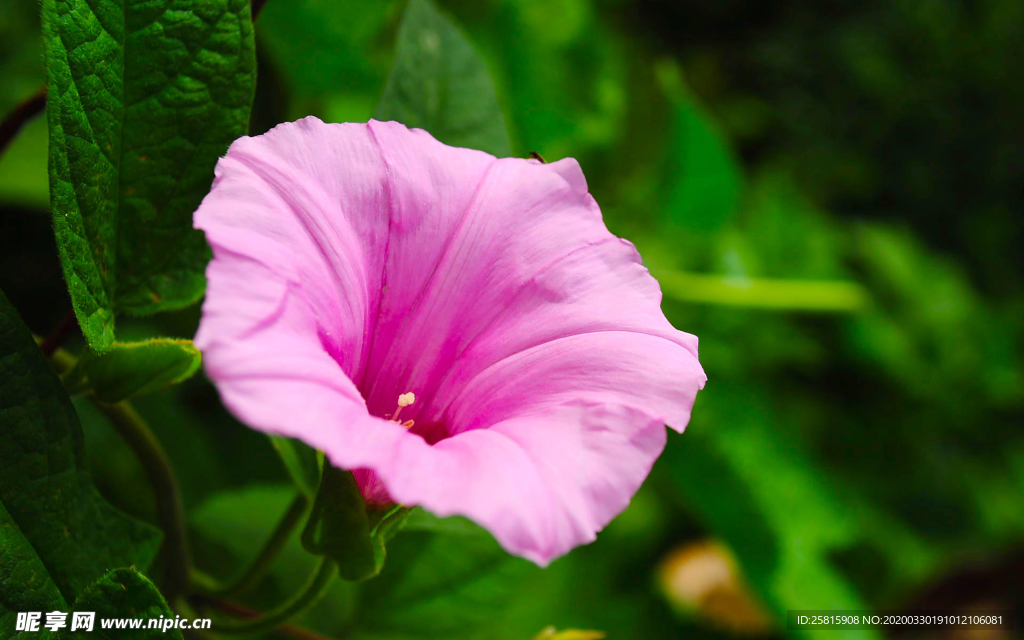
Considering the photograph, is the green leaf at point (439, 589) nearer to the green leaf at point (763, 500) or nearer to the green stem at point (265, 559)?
the green stem at point (265, 559)

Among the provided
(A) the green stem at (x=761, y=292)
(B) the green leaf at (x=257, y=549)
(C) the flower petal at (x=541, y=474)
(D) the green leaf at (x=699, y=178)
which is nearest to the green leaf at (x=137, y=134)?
(C) the flower petal at (x=541, y=474)

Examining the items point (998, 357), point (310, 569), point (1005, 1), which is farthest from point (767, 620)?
point (1005, 1)

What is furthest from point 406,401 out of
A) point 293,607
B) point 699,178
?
point 699,178

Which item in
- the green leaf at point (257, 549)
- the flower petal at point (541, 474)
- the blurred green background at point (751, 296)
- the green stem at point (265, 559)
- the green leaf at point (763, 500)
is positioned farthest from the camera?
the green leaf at point (763, 500)

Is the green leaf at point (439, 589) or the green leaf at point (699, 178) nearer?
the green leaf at point (439, 589)

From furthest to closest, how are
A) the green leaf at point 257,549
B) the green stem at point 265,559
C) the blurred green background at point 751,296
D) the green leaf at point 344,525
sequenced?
1. the blurred green background at point 751,296
2. the green leaf at point 257,549
3. the green stem at point 265,559
4. the green leaf at point 344,525

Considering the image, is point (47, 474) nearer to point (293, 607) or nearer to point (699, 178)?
point (293, 607)

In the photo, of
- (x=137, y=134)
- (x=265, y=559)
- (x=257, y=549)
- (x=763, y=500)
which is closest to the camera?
(x=137, y=134)
